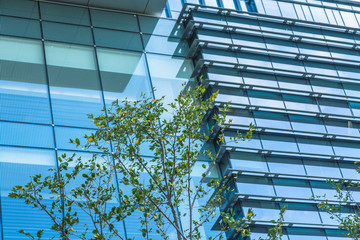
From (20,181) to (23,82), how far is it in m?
3.80

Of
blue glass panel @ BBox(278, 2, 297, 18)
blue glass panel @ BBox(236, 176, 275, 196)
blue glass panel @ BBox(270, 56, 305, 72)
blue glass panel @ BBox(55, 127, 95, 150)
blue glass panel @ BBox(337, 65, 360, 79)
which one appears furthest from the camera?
blue glass panel @ BBox(278, 2, 297, 18)

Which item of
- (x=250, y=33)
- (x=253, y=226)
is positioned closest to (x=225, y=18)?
(x=250, y=33)

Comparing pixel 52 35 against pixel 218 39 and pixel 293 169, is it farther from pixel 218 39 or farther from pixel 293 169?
pixel 293 169

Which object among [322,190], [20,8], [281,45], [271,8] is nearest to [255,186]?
[322,190]

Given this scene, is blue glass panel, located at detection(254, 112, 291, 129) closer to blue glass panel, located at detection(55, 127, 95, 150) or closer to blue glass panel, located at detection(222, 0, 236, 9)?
blue glass panel, located at detection(222, 0, 236, 9)

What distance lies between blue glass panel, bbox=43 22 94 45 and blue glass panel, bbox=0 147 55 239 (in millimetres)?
5032

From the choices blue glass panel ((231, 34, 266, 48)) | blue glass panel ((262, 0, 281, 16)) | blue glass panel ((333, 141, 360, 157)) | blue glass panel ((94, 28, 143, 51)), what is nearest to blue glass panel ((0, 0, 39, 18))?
blue glass panel ((94, 28, 143, 51))

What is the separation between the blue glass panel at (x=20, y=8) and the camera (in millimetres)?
20609

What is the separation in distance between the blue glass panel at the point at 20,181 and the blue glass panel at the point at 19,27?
16.2 feet

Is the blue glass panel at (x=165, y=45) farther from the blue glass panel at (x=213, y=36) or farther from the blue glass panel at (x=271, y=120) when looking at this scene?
the blue glass panel at (x=271, y=120)

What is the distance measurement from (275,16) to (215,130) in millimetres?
6887

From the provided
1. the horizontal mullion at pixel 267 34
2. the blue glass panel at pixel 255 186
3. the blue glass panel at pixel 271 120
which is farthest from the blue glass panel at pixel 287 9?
the blue glass panel at pixel 255 186

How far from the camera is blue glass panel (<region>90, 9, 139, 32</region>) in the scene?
71.9 feet

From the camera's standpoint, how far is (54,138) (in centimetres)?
1778
